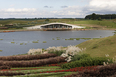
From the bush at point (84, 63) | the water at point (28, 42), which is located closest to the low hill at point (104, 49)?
the bush at point (84, 63)

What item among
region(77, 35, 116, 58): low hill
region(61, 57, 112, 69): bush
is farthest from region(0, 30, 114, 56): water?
region(61, 57, 112, 69): bush

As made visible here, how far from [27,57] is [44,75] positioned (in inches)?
366

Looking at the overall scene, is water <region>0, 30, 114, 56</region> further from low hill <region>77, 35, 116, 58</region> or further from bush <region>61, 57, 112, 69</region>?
bush <region>61, 57, 112, 69</region>

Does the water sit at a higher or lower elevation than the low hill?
lower

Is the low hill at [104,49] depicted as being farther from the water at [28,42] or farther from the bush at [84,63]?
the water at [28,42]

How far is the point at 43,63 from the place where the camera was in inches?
655

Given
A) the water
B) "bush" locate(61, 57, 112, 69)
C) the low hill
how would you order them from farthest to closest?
the water
the low hill
"bush" locate(61, 57, 112, 69)

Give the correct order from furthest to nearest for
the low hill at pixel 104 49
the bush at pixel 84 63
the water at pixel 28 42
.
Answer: the water at pixel 28 42 → the low hill at pixel 104 49 → the bush at pixel 84 63

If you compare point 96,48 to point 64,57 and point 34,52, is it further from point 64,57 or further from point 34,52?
point 34,52

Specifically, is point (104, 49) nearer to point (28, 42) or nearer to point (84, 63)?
point (84, 63)

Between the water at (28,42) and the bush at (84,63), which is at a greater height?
the bush at (84,63)

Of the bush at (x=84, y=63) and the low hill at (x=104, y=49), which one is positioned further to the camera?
the low hill at (x=104, y=49)

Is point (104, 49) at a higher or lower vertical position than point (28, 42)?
higher

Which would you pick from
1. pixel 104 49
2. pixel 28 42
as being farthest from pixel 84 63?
pixel 28 42
